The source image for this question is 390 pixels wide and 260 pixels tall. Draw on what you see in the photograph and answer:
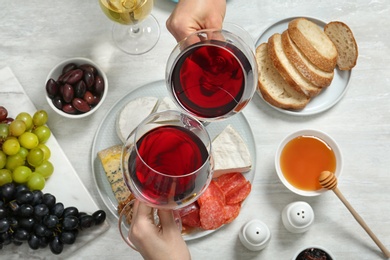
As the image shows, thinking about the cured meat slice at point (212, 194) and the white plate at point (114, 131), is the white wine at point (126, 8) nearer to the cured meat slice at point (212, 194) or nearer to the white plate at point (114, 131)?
the white plate at point (114, 131)

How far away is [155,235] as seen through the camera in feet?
3.08

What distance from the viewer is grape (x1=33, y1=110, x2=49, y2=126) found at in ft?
4.18

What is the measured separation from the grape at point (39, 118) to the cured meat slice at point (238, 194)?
1.54 ft

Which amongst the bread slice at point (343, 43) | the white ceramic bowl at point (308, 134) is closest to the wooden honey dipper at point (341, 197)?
the white ceramic bowl at point (308, 134)

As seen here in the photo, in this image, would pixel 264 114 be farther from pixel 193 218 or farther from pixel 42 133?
pixel 42 133

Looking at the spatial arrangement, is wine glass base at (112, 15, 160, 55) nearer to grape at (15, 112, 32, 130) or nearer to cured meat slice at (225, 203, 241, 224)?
grape at (15, 112, 32, 130)

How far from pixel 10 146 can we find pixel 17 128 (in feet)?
0.15

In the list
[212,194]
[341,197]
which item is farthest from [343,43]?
[212,194]

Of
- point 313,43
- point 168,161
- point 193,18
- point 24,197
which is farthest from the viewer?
point 313,43

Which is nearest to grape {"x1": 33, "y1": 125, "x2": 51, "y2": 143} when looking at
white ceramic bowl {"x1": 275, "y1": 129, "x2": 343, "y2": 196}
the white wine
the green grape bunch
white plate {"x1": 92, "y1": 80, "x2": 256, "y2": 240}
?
the green grape bunch

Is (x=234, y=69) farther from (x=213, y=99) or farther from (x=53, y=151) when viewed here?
(x=53, y=151)

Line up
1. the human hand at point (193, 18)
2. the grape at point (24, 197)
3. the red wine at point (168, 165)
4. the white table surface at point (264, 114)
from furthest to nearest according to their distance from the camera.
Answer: the white table surface at point (264, 114) → the grape at point (24, 197) → the human hand at point (193, 18) → the red wine at point (168, 165)

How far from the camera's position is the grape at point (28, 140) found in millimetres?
1238

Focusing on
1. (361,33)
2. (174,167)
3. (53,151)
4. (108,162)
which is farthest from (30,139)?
(361,33)
